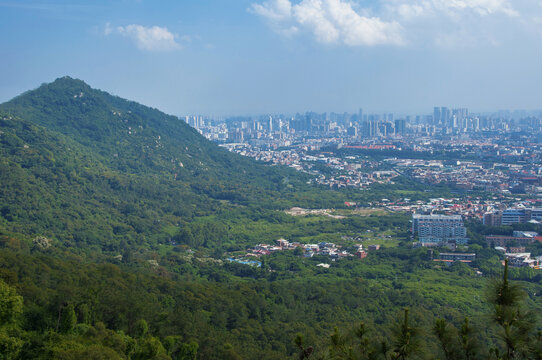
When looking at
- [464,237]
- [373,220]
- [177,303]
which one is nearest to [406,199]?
[373,220]

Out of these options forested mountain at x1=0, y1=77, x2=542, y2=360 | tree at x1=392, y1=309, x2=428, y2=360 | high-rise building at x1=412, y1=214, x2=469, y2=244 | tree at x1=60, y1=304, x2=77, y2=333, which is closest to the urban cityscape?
high-rise building at x1=412, y1=214, x2=469, y2=244

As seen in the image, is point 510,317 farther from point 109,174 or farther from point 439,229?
point 109,174

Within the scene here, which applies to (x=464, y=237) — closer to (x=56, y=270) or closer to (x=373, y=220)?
(x=373, y=220)

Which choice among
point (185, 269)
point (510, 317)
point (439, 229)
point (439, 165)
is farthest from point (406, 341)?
point (439, 165)

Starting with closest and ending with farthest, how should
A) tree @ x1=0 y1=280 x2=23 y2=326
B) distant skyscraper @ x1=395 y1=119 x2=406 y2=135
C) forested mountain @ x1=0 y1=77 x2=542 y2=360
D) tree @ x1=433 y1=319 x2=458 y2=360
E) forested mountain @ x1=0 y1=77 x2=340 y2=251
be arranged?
tree @ x1=433 y1=319 x2=458 y2=360 → forested mountain @ x1=0 y1=77 x2=542 y2=360 → tree @ x1=0 y1=280 x2=23 y2=326 → forested mountain @ x1=0 y1=77 x2=340 y2=251 → distant skyscraper @ x1=395 y1=119 x2=406 y2=135

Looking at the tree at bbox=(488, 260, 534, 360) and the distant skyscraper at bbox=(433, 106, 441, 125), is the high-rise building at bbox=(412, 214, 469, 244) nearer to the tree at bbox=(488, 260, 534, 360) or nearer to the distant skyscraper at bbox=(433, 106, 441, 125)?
the tree at bbox=(488, 260, 534, 360)

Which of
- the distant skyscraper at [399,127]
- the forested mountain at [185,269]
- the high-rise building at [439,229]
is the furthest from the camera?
the distant skyscraper at [399,127]

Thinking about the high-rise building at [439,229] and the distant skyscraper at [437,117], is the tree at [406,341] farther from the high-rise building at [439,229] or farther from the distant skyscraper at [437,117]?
the distant skyscraper at [437,117]

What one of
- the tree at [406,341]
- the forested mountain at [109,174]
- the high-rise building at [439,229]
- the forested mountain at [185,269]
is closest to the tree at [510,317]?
the forested mountain at [185,269]
